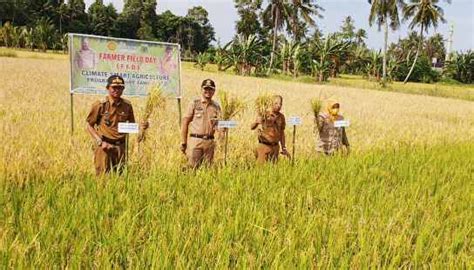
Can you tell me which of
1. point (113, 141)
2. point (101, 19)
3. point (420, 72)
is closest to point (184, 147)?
point (113, 141)

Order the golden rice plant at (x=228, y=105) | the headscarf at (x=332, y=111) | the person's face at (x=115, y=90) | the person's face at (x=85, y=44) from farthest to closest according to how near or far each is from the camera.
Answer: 1. the person's face at (x=85, y=44)
2. the headscarf at (x=332, y=111)
3. the golden rice plant at (x=228, y=105)
4. the person's face at (x=115, y=90)

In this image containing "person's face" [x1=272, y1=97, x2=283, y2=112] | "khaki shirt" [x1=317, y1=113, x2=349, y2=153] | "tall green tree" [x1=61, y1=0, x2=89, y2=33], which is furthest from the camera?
"tall green tree" [x1=61, y1=0, x2=89, y2=33]

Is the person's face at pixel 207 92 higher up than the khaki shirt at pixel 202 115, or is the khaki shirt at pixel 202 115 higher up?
the person's face at pixel 207 92

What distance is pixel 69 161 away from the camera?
194 inches

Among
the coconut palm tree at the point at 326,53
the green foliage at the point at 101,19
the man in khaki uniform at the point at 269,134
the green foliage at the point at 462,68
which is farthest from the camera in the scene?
the green foliage at the point at 101,19

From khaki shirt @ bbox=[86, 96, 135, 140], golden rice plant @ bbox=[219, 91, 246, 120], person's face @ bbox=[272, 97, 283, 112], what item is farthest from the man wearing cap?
person's face @ bbox=[272, 97, 283, 112]

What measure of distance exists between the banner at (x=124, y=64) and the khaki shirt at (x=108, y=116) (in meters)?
2.19

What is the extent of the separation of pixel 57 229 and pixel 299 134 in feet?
21.4

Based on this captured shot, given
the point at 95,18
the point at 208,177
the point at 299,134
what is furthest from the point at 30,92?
the point at 95,18

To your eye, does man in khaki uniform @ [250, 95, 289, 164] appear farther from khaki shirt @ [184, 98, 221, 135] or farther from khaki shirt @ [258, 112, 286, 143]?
khaki shirt @ [184, 98, 221, 135]

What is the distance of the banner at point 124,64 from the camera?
6.41 meters

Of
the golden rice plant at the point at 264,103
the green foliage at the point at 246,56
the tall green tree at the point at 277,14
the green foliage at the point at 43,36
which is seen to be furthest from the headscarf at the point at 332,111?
the green foliage at the point at 43,36

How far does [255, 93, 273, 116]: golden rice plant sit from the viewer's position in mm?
5191

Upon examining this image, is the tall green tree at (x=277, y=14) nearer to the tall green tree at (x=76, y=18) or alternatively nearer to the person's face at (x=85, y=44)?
the tall green tree at (x=76, y=18)
